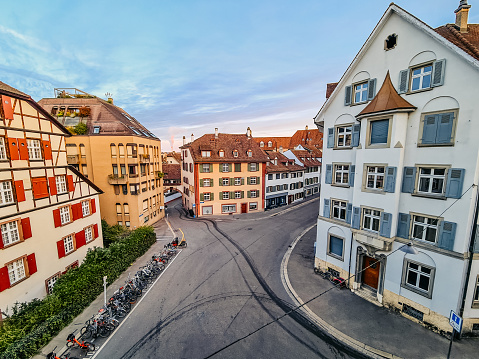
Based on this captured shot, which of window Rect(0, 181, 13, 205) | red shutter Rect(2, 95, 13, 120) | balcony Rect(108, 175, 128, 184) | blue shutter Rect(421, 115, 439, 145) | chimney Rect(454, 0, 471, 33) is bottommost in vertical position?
balcony Rect(108, 175, 128, 184)

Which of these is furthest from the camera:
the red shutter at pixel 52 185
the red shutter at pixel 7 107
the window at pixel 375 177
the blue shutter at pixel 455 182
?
the red shutter at pixel 52 185

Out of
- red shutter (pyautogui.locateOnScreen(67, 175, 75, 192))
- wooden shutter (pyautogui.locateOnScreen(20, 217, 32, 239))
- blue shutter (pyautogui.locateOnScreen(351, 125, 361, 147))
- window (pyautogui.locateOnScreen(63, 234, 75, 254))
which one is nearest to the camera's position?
wooden shutter (pyautogui.locateOnScreen(20, 217, 32, 239))

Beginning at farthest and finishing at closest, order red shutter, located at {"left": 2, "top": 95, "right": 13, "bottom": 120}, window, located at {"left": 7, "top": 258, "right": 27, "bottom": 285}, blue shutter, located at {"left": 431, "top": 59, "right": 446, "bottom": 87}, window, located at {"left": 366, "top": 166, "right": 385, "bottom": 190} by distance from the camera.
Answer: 1. window, located at {"left": 7, "top": 258, "right": 27, "bottom": 285}
2. window, located at {"left": 366, "top": 166, "right": 385, "bottom": 190}
3. red shutter, located at {"left": 2, "top": 95, "right": 13, "bottom": 120}
4. blue shutter, located at {"left": 431, "top": 59, "right": 446, "bottom": 87}

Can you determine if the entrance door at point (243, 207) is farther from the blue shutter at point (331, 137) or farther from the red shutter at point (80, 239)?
the blue shutter at point (331, 137)

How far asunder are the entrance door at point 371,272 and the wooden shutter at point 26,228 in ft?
67.9

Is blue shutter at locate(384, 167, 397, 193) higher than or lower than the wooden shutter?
higher

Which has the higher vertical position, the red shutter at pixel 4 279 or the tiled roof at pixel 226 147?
the tiled roof at pixel 226 147

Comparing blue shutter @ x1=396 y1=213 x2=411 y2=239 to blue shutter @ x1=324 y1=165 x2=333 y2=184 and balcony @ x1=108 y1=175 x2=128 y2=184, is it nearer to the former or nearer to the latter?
blue shutter @ x1=324 y1=165 x2=333 y2=184

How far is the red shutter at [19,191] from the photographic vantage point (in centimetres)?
1230

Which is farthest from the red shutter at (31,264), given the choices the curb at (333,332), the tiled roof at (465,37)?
the tiled roof at (465,37)

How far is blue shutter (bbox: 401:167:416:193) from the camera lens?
1088cm

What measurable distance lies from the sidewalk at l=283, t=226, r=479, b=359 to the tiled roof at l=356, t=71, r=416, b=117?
36.5 ft

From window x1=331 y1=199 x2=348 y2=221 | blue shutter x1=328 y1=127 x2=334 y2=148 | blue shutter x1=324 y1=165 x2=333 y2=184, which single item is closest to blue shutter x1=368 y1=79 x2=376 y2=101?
blue shutter x1=328 y1=127 x2=334 y2=148

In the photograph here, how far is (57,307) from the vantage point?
11.3 m
